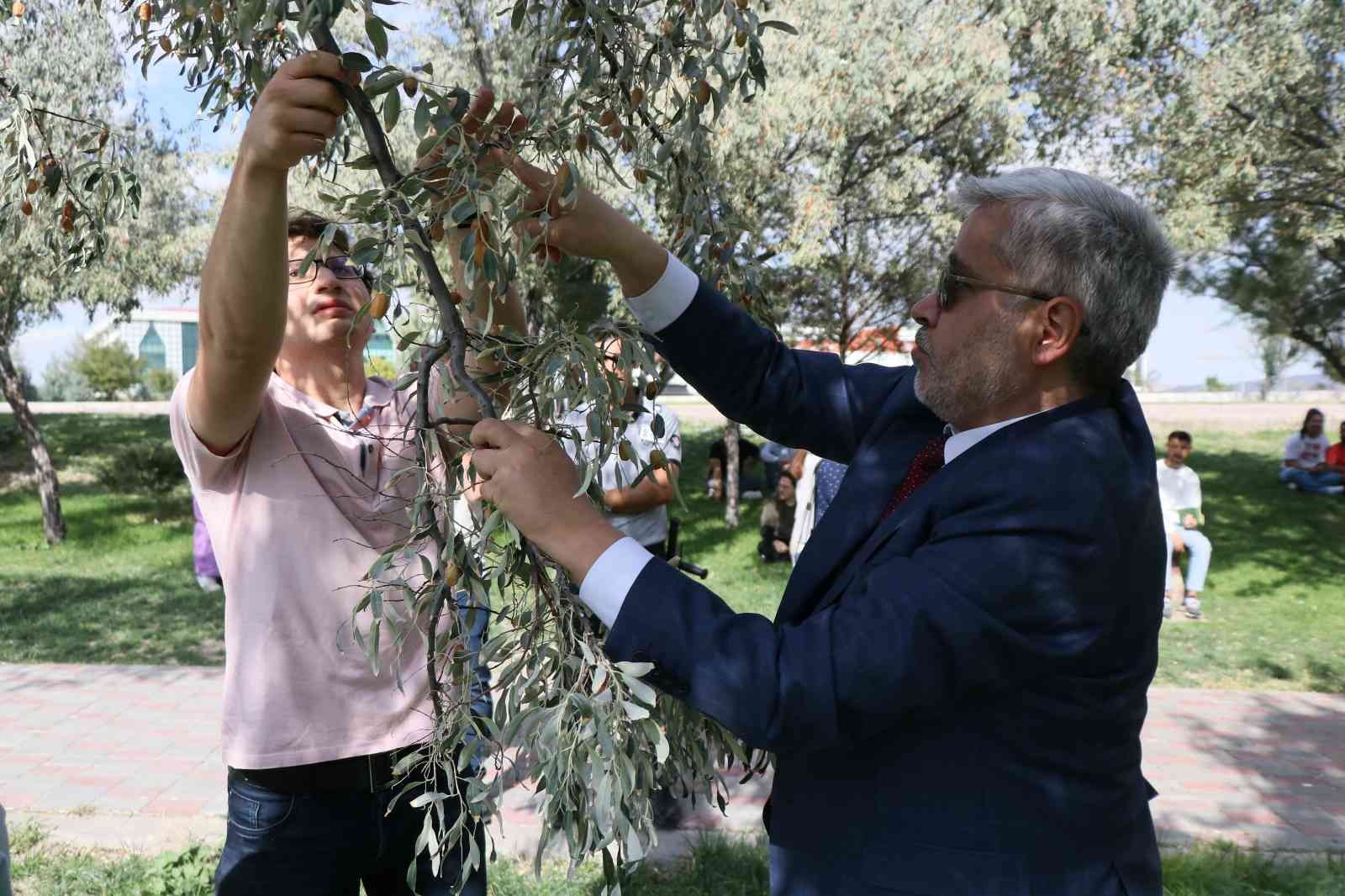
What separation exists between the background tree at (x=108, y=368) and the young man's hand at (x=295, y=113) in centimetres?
5036

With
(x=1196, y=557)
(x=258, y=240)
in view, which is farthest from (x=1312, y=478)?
(x=258, y=240)

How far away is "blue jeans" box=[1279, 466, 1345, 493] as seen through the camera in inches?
634

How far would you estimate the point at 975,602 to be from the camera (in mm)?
1403

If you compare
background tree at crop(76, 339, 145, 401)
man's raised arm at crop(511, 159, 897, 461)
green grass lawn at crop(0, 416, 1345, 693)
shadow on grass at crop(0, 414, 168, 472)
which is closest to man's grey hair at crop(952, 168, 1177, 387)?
man's raised arm at crop(511, 159, 897, 461)

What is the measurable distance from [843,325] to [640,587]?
12520 mm

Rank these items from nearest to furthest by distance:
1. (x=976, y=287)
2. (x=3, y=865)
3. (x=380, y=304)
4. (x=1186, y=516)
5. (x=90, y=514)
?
(x=380, y=304) → (x=976, y=287) → (x=3, y=865) → (x=1186, y=516) → (x=90, y=514)

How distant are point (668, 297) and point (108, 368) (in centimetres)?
5039

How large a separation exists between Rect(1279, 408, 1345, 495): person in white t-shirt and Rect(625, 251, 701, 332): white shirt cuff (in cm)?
1729

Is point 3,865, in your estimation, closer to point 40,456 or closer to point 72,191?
point 72,191

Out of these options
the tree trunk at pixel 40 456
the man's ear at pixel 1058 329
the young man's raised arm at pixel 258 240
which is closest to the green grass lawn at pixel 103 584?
the tree trunk at pixel 40 456

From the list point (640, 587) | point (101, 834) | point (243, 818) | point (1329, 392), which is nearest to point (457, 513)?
point (640, 587)

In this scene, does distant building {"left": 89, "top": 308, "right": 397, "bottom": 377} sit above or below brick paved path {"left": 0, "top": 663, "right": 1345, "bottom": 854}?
above

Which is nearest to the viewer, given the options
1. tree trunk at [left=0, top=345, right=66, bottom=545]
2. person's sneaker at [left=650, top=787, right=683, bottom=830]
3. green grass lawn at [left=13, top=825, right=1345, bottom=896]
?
green grass lawn at [left=13, top=825, right=1345, bottom=896]

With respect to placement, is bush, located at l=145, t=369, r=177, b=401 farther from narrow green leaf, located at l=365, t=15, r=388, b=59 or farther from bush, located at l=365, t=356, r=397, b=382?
narrow green leaf, located at l=365, t=15, r=388, b=59
